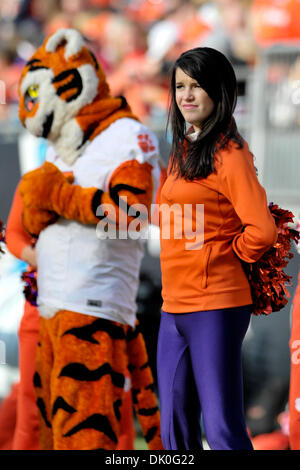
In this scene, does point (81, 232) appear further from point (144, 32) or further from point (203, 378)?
point (144, 32)

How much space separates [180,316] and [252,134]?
164 cm

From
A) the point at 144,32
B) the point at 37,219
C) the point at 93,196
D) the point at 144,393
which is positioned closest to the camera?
the point at 93,196

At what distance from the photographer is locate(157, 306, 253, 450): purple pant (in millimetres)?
1583

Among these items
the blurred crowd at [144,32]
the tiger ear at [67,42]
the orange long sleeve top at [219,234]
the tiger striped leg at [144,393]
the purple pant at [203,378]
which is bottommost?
the tiger striped leg at [144,393]

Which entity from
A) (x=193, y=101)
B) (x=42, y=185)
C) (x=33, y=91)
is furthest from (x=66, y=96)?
(x=193, y=101)

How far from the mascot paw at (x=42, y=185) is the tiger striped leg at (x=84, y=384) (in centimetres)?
34

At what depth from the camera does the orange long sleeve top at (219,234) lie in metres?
1.55

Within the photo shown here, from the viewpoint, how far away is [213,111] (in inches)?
64.6

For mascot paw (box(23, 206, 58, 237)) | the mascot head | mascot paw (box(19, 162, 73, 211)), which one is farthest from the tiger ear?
mascot paw (box(23, 206, 58, 237))

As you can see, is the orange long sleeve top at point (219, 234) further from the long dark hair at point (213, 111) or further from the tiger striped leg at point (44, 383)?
the tiger striped leg at point (44, 383)

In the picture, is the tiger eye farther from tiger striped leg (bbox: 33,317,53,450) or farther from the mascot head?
tiger striped leg (bbox: 33,317,53,450)

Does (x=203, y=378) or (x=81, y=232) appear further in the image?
(x=81, y=232)

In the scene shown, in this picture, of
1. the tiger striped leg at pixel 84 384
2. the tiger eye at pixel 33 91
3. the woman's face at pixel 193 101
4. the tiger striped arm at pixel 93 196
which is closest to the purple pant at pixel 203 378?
the tiger striped leg at pixel 84 384

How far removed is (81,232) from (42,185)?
7.4 inches
